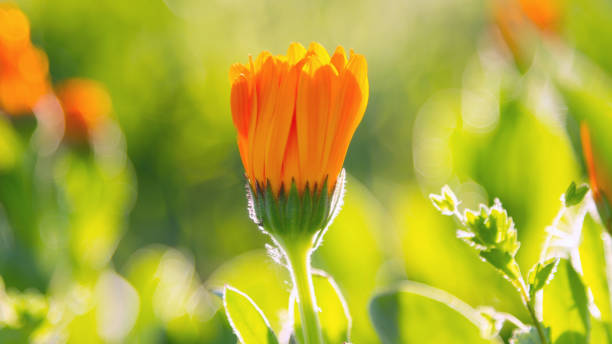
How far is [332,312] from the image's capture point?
1.40 feet

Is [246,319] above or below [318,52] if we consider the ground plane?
below

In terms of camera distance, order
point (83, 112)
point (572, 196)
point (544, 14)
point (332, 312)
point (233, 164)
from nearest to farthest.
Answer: point (572, 196) < point (332, 312) < point (544, 14) < point (83, 112) < point (233, 164)

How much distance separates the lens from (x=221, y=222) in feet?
4.83

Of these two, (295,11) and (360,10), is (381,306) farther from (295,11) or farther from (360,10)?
(360,10)

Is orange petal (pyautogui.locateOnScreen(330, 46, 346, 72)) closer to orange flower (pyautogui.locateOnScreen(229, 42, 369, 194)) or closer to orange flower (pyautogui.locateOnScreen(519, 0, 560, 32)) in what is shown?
orange flower (pyautogui.locateOnScreen(229, 42, 369, 194))

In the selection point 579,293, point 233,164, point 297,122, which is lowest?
point 233,164

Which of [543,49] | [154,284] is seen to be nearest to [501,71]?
[543,49]

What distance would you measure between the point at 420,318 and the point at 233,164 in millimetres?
1186

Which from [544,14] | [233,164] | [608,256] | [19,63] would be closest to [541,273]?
[608,256]

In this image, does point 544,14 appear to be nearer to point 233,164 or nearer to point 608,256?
point 608,256

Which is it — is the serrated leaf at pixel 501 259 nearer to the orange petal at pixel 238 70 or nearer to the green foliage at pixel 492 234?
the green foliage at pixel 492 234

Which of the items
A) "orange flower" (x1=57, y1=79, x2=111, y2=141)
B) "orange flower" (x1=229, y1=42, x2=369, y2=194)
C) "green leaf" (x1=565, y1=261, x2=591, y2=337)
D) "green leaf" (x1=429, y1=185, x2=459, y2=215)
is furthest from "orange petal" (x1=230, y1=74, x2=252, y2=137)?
"orange flower" (x1=57, y1=79, x2=111, y2=141)

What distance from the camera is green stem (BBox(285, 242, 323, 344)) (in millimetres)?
362

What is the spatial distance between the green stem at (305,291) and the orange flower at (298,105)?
52 mm
